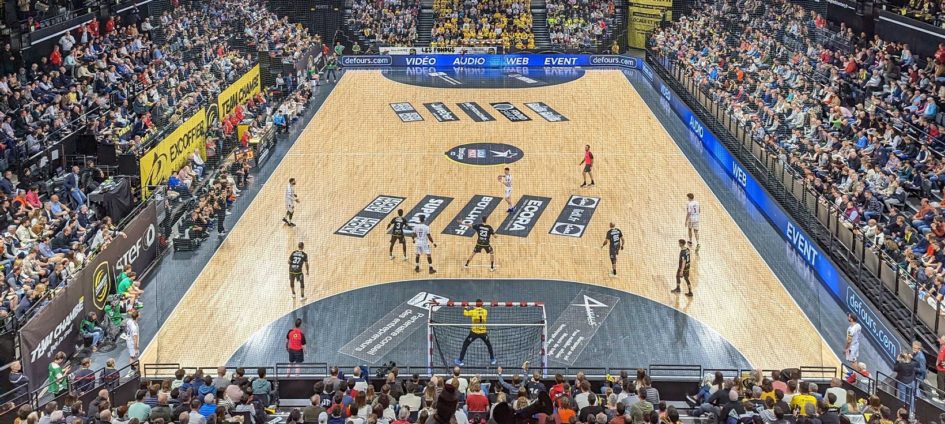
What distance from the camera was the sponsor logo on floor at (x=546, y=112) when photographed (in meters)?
37.0

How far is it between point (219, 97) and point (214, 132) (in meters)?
2.13

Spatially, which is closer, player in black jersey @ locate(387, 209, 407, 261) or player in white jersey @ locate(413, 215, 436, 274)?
player in white jersey @ locate(413, 215, 436, 274)

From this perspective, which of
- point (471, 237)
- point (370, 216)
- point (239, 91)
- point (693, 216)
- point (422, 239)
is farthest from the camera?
point (239, 91)

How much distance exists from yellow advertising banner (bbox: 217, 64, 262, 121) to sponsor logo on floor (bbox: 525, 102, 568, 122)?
10.8 m

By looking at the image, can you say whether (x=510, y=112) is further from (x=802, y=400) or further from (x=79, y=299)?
(x=802, y=400)

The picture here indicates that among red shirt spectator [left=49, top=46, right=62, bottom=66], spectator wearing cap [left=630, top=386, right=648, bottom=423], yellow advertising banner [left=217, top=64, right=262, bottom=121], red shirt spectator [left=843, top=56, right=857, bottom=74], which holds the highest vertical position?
red shirt spectator [left=49, top=46, right=62, bottom=66]

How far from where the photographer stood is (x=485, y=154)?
105 feet

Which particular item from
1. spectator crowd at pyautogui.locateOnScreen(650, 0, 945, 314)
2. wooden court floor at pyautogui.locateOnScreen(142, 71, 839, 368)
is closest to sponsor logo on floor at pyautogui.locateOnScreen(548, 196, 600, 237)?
wooden court floor at pyautogui.locateOnScreen(142, 71, 839, 368)

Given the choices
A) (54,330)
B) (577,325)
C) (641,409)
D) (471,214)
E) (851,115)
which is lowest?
(577,325)

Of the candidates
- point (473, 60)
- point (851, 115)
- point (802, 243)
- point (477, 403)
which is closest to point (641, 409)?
point (477, 403)

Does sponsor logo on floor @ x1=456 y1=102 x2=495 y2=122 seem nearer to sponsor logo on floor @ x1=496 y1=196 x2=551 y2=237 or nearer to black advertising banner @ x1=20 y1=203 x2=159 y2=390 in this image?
sponsor logo on floor @ x1=496 y1=196 x2=551 y2=237

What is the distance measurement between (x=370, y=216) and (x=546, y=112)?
14411 mm

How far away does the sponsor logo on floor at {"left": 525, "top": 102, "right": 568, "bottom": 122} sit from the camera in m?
37.0

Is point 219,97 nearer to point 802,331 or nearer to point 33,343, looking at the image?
point 33,343
